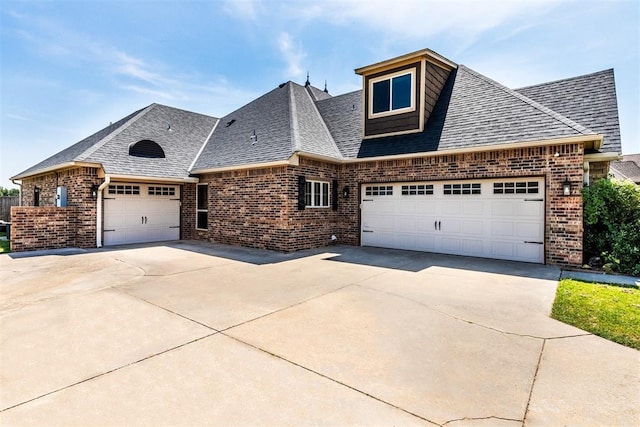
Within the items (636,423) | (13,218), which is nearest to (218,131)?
(13,218)

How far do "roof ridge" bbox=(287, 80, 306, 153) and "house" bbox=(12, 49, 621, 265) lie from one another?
0.08 m

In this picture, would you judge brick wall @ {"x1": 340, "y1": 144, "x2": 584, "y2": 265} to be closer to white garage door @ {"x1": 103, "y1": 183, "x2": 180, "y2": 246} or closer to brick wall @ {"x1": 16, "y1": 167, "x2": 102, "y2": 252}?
white garage door @ {"x1": 103, "y1": 183, "x2": 180, "y2": 246}

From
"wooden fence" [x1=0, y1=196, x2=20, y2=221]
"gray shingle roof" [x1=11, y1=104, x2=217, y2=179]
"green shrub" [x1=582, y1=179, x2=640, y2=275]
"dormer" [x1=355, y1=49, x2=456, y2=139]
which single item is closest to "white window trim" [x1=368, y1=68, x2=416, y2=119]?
"dormer" [x1=355, y1=49, x2=456, y2=139]

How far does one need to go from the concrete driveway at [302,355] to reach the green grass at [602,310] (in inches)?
9.3

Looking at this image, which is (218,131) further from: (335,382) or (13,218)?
(335,382)

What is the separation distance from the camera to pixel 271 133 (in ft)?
39.9

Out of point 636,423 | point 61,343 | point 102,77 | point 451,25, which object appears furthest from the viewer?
point 102,77

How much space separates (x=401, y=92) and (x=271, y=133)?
189 inches

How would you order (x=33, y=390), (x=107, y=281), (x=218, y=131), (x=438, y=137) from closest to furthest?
(x=33, y=390) → (x=107, y=281) → (x=438, y=137) → (x=218, y=131)

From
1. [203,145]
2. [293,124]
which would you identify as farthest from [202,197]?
[293,124]

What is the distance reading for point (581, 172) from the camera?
772 centimetres

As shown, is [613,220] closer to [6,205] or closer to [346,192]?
[346,192]

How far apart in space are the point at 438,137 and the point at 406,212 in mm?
2497

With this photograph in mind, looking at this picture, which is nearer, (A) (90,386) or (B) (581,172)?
(A) (90,386)
